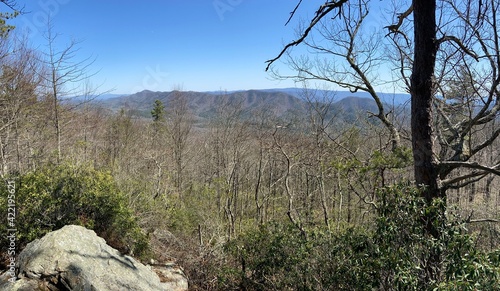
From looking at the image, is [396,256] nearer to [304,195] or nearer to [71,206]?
[71,206]

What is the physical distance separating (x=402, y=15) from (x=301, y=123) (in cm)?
868

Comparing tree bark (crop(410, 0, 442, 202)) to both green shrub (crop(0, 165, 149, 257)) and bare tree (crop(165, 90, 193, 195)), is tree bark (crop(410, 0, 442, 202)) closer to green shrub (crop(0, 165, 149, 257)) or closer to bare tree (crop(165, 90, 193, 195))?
green shrub (crop(0, 165, 149, 257))

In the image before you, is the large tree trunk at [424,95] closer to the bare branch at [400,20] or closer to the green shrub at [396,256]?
the green shrub at [396,256]

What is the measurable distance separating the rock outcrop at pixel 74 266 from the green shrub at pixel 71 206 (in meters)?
0.72

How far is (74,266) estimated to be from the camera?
157 inches

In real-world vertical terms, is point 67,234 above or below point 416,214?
below

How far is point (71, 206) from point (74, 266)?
5.05 ft

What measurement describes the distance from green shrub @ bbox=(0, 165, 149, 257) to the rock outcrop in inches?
28.5

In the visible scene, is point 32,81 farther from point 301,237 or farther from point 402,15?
point 402,15

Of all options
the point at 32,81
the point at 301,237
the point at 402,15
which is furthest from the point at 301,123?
the point at 32,81

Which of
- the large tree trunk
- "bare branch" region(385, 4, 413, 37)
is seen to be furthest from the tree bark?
"bare branch" region(385, 4, 413, 37)

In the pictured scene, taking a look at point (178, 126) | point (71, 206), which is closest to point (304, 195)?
point (178, 126)

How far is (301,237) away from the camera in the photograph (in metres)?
6.05

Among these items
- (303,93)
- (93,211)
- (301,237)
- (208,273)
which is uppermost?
(303,93)
